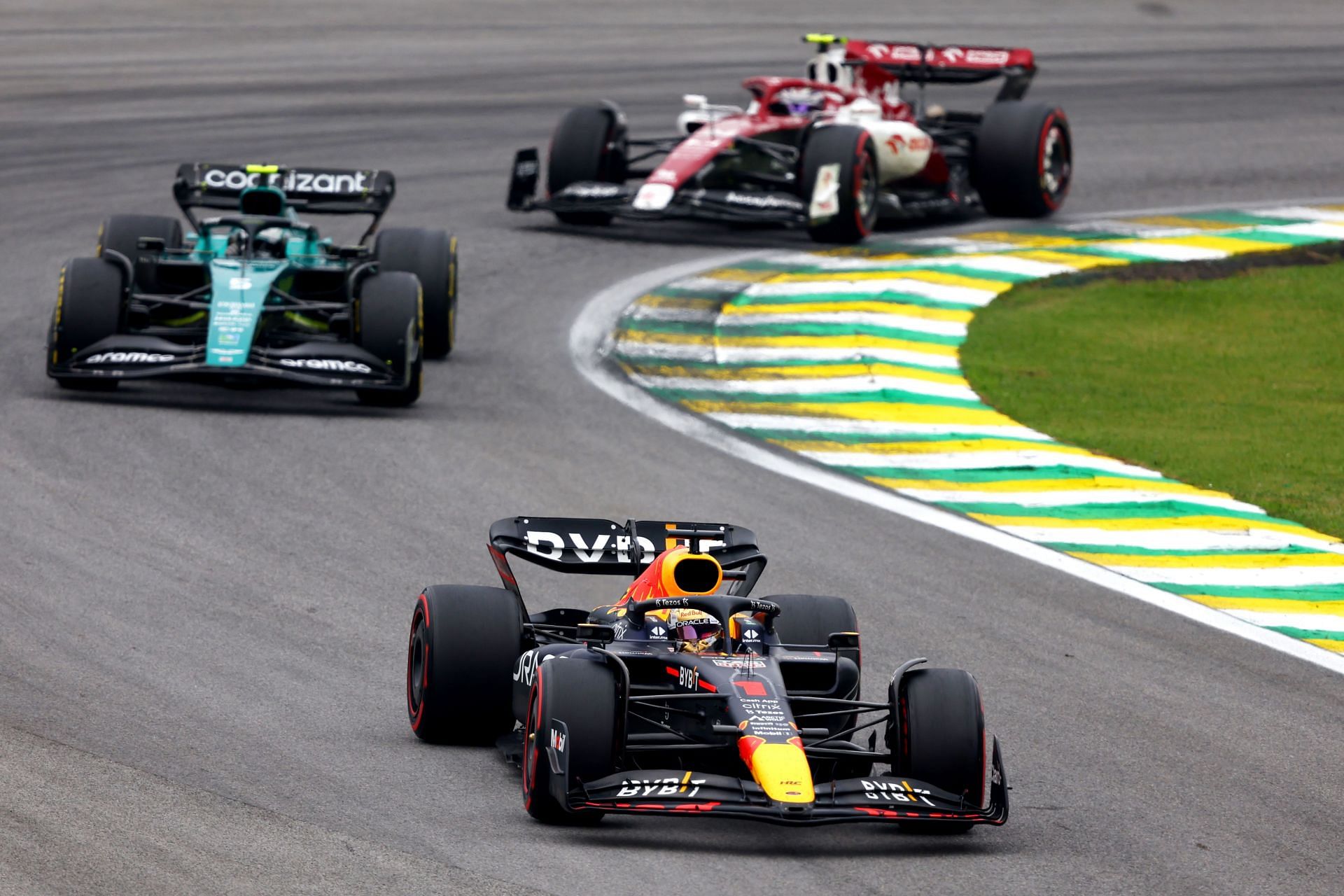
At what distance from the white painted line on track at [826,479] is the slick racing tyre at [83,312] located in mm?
3887

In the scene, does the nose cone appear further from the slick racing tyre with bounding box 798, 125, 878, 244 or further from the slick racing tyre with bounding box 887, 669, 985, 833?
the slick racing tyre with bounding box 798, 125, 878, 244

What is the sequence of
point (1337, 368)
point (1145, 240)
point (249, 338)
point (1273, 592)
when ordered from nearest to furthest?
point (1273, 592) → point (249, 338) → point (1337, 368) → point (1145, 240)

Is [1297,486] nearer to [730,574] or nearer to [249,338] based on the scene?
[730,574]

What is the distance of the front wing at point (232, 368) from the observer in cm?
1523

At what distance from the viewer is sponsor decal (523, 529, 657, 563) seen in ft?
32.1

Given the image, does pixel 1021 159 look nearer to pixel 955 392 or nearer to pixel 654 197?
pixel 654 197

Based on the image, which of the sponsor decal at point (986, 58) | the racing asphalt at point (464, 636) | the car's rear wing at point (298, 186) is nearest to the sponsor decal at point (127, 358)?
the racing asphalt at point (464, 636)

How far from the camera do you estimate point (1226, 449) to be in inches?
611

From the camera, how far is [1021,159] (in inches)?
966

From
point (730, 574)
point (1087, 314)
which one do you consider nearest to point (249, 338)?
point (730, 574)

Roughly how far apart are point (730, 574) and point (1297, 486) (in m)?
6.07

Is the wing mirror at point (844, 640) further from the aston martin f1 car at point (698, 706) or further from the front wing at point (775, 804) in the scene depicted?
the front wing at point (775, 804)

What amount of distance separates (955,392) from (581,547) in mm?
7767

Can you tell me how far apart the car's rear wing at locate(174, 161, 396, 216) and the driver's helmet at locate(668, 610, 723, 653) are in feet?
31.0
